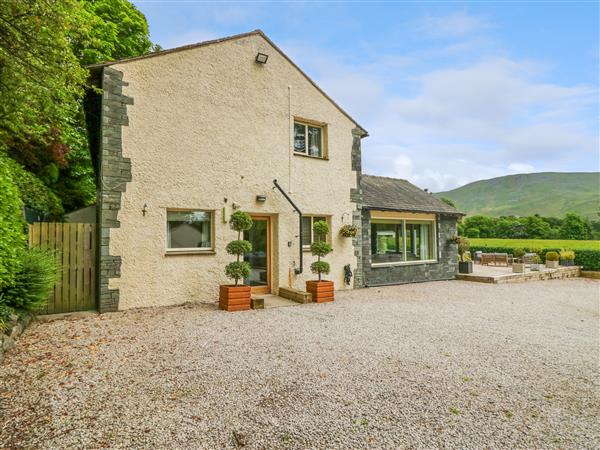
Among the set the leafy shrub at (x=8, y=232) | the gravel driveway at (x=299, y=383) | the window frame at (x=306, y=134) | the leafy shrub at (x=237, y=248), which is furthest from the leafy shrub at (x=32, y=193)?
the window frame at (x=306, y=134)

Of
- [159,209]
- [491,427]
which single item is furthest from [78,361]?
[491,427]

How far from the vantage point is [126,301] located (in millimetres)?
7242

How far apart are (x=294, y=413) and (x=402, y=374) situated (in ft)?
5.40

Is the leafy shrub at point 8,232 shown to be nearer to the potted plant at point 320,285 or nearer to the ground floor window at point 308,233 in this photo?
the potted plant at point 320,285

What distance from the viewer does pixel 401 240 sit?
1277cm

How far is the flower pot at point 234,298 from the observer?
289 inches

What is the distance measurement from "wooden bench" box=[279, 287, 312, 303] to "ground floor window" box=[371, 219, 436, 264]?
13.7ft

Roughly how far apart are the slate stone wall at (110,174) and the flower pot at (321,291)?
4.75m

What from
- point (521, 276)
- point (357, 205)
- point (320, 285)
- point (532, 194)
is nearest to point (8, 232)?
point (320, 285)

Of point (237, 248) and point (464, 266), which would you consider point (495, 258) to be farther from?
point (237, 248)

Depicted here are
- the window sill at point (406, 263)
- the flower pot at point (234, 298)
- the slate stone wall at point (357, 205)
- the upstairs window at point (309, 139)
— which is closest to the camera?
the flower pot at point (234, 298)

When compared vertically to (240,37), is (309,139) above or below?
below

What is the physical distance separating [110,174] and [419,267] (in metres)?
11.2

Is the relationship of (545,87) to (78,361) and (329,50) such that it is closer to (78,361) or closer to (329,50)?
(329,50)
